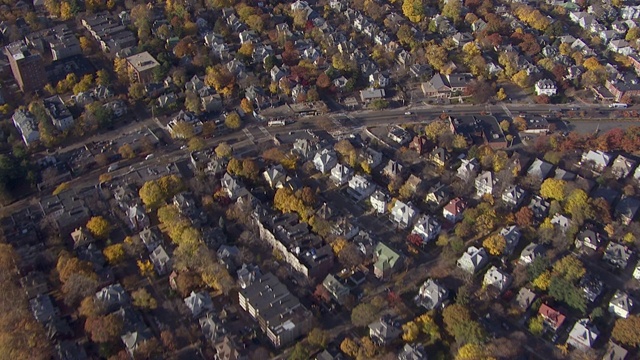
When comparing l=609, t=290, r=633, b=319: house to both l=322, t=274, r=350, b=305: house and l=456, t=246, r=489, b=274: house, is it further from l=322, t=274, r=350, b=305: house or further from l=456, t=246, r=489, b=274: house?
l=322, t=274, r=350, b=305: house

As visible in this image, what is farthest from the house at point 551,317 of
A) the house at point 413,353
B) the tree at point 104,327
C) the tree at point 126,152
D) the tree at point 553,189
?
the tree at point 126,152

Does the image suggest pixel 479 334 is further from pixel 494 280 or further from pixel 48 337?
pixel 48 337

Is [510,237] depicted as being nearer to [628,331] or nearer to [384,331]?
[628,331]

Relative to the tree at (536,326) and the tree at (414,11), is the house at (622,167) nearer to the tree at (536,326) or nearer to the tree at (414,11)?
the tree at (536,326)

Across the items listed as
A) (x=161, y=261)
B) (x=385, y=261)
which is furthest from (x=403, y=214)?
(x=161, y=261)

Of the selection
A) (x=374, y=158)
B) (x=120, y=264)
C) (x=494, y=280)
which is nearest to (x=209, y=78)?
(x=374, y=158)

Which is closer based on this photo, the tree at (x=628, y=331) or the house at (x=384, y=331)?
the tree at (x=628, y=331)

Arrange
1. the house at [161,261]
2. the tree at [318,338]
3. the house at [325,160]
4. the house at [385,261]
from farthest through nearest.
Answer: the house at [325,160] < the house at [161,261] < the house at [385,261] < the tree at [318,338]
